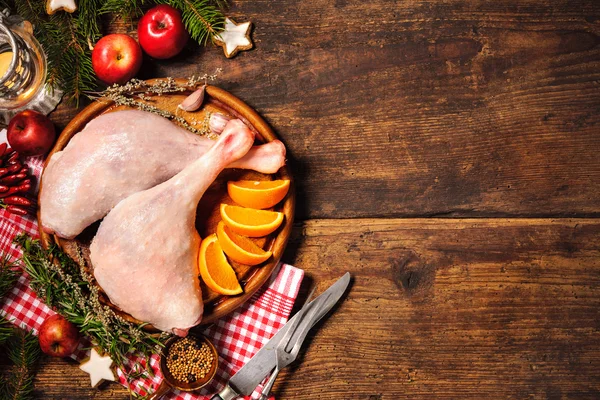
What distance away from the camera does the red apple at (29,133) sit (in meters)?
1.51

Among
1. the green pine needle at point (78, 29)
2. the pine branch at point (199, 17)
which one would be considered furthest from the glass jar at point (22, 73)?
the pine branch at point (199, 17)

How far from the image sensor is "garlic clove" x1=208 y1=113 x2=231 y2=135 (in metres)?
1.51

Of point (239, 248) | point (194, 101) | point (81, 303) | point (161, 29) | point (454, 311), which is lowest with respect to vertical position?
point (454, 311)

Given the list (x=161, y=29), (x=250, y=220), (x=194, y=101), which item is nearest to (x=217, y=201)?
(x=250, y=220)

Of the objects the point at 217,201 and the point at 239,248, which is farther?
the point at 217,201

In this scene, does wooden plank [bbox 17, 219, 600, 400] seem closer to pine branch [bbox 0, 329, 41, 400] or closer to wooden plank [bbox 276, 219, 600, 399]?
wooden plank [bbox 276, 219, 600, 399]

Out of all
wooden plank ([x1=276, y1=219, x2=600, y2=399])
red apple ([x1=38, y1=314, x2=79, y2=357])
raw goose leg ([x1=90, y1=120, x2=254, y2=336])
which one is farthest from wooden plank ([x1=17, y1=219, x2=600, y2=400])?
red apple ([x1=38, y1=314, x2=79, y2=357])

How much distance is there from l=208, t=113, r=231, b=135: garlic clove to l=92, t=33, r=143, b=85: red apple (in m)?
0.28

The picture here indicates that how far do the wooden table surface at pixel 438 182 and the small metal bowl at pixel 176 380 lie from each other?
248mm

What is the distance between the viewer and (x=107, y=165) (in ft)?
4.54

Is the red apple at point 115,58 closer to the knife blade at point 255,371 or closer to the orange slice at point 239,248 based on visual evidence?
the orange slice at point 239,248

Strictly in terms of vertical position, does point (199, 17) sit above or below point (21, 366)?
above

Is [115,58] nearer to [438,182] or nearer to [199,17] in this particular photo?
[199,17]

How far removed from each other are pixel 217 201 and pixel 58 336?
57cm
